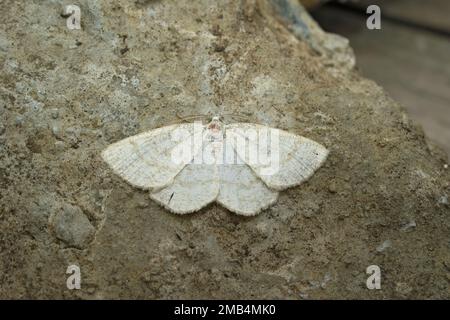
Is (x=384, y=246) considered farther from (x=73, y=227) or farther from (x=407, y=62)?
(x=407, y=62)

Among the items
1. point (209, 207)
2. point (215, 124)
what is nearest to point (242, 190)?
point (209, 207)

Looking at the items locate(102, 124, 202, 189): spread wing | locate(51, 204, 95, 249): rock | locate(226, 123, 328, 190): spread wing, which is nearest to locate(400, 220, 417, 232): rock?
locate(226, 123, 328, 190): spread wing

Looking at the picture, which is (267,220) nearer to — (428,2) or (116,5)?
(116,5)

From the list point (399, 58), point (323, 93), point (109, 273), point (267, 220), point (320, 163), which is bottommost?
point (109, 273)

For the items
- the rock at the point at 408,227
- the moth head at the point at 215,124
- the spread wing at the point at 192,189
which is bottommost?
the rock at the point at 408,227

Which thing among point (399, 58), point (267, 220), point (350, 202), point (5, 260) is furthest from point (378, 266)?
point (399, 58)

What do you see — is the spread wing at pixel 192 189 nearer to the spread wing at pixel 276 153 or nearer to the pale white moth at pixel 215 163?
the pale white moth at pixel 215 163

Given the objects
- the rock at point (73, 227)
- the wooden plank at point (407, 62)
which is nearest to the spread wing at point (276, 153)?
the rock at point (73, 227)
